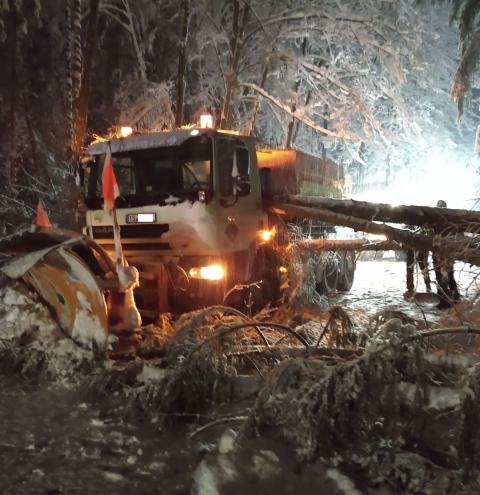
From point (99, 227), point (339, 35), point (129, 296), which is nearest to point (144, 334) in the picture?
point (129, 296)

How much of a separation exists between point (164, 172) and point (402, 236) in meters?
3.12

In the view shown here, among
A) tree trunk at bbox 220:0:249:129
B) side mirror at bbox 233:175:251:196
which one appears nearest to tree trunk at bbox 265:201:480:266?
side mirror at bbox 233:175:251:196

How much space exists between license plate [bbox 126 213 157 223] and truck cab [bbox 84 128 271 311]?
0.04 ft

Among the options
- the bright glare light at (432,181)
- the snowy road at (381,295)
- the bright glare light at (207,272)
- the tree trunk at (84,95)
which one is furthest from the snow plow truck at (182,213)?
the bright glare light at (432,181)

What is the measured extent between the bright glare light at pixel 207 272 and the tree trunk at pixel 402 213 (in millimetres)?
2053

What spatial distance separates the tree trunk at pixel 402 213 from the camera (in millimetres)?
5488

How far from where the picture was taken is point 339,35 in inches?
535

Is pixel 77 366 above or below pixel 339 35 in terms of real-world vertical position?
below

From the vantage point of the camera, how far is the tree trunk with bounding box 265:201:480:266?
432 centimetres

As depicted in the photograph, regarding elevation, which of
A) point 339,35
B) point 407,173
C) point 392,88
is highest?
point 339,35

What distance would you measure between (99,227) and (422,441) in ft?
16.7

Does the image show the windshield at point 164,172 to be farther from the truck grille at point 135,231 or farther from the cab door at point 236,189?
the truck grille at point 135,231

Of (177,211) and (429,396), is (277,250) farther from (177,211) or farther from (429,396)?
(429,396)

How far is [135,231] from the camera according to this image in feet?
21.5
